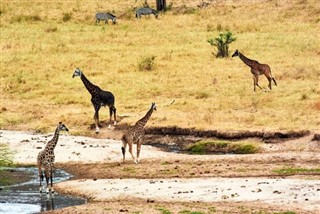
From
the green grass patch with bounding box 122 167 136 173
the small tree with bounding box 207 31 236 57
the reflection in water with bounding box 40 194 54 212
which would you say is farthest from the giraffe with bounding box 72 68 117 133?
the small tree with bounding box 207 31 236 57

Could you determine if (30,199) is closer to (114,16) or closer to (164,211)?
(164,211)

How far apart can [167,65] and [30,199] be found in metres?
17.3

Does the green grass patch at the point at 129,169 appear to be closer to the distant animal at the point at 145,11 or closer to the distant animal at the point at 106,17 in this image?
the distant animal at the point at 106,17

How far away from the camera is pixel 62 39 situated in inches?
1759

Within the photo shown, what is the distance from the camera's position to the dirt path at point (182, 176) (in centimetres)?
1956

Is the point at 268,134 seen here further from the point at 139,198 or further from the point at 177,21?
the point at 177,21

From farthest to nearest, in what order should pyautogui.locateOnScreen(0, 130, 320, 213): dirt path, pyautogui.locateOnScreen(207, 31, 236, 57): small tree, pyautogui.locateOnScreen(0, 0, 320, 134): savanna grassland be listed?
pyautogui.locateOnScreen(207, 31, 236, 57): small tree → pyautogui.locateOnScreen(0, 0, 320, 134): savanna grassland → pyautogui.locateOnScreen(0, 130, 320, 213): dirt path

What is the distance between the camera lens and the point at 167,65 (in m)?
38.1

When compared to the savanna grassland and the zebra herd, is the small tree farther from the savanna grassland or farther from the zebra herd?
the zebra herd

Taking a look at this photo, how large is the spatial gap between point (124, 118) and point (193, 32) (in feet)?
51.2

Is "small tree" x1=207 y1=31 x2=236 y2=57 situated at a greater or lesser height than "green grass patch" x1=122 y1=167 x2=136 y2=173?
greater

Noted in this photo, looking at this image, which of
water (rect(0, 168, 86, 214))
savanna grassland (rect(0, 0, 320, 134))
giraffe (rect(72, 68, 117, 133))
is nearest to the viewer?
water (rect(0, 168, 86, 214))

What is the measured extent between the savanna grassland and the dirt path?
2.39 m

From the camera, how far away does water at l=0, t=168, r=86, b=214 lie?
20.5m
